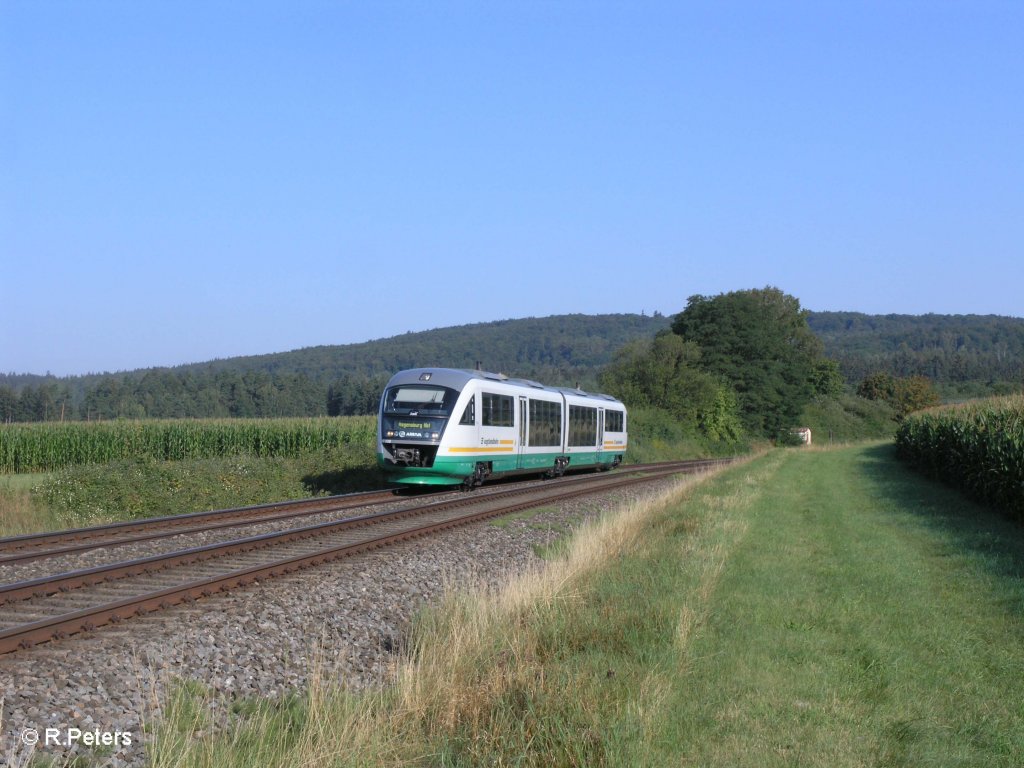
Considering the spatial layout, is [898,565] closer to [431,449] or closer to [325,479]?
[431,449]

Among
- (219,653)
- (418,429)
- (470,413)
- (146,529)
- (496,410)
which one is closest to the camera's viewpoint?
(219,653)

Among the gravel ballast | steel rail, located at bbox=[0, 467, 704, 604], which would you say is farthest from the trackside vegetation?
steel rail, located at bbox=[0, 467, 704, 604]

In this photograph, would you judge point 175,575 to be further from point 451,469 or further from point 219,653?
point 451,469

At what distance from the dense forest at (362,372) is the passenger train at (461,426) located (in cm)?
4144

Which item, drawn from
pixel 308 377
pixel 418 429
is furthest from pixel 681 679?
pixel 308 377

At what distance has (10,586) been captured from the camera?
364 inches

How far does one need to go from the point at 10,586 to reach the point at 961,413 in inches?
1251

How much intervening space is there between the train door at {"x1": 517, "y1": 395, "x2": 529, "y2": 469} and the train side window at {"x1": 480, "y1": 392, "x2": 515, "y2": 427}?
26.8 inches

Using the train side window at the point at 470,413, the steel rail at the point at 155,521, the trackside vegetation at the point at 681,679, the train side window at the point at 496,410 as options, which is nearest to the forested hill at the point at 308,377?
the train side window at the point at 496,410

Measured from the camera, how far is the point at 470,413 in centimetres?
2327

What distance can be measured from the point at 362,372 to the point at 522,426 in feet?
400

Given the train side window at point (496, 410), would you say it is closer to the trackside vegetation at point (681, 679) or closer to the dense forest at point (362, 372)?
the trackside vegetation at point (681, 679)

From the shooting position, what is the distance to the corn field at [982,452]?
64.3ft

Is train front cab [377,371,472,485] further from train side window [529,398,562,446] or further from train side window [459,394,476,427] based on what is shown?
train side window [529,398,562,446]
